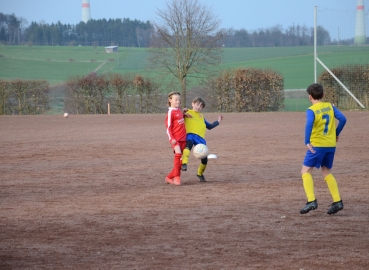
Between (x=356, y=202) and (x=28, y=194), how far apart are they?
15.7 feet

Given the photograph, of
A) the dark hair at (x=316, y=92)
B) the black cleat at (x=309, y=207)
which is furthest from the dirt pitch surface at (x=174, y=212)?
the dark hair at (x=316, y=92)

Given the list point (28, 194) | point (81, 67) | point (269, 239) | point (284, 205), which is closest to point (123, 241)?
point (269, 239)

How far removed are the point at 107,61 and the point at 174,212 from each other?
5951 cm

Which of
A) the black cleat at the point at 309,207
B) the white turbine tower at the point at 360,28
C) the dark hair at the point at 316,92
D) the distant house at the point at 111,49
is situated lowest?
the black cleat at the point at 309,207

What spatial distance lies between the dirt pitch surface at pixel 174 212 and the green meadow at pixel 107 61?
34979 mm

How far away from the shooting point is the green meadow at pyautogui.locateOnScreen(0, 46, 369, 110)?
54.0 metres

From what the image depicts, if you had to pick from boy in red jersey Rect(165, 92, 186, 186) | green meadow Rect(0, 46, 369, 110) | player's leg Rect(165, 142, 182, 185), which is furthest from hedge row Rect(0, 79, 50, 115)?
player's leg Rect(165, 142, 182, 185)

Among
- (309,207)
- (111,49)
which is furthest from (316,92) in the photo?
(111,49)

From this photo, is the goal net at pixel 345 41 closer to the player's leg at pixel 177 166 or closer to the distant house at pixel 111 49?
the player's leg at pixel 177 166

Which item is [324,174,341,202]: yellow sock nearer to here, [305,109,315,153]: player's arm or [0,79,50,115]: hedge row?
[305,109,315,153]: player's arm

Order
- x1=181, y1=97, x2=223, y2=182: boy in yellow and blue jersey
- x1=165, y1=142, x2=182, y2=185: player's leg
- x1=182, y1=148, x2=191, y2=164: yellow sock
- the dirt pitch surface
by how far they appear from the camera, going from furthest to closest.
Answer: x1=181, y1=97, x2=223, y2=182: boy in yellow and blue jersey → x1=182, y1=148, x2=191, y2=164: yellow sock → x1=165, y1=142, x2=182, y2=185: player's leg → the dirt pitch surface

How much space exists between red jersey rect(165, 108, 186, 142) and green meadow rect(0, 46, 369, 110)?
37.5 meters

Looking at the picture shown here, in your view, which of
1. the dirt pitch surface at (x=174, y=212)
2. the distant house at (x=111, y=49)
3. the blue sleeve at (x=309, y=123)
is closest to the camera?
the dirt pitch surface at (x=174, y=212)

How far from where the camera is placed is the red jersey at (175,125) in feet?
33.4
